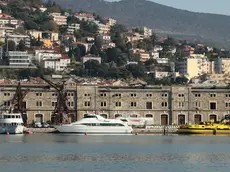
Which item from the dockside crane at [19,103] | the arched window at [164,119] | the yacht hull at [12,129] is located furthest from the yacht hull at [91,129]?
the arched window at [164,119]

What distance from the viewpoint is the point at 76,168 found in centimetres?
5822

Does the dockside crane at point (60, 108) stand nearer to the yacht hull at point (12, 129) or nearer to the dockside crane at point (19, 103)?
the dockside crane at point (19, 103)

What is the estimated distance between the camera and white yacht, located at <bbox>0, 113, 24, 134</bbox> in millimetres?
100500

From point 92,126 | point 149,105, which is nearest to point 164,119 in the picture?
point 149,105

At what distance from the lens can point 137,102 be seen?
11269cm

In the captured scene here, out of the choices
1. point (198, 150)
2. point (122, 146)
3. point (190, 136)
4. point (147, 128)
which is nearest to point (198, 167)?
point (198, 150)

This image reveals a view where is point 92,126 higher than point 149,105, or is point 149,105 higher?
point 149,105

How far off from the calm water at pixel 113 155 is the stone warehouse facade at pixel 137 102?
21718mm

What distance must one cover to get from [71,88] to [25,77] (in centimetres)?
8142

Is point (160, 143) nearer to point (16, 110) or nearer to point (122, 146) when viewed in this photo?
point (122, 146)

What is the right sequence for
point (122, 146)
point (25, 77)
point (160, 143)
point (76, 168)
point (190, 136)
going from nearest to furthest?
point (76, 168) → point (122, 146) → point (160, 143) → point (190, 136) → point (25, 77)

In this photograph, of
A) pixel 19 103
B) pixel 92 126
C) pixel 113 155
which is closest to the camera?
pixel 113 155

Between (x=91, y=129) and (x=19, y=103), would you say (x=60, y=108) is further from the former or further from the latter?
(x=91, y=129)

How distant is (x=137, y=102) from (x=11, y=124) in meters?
17.0
